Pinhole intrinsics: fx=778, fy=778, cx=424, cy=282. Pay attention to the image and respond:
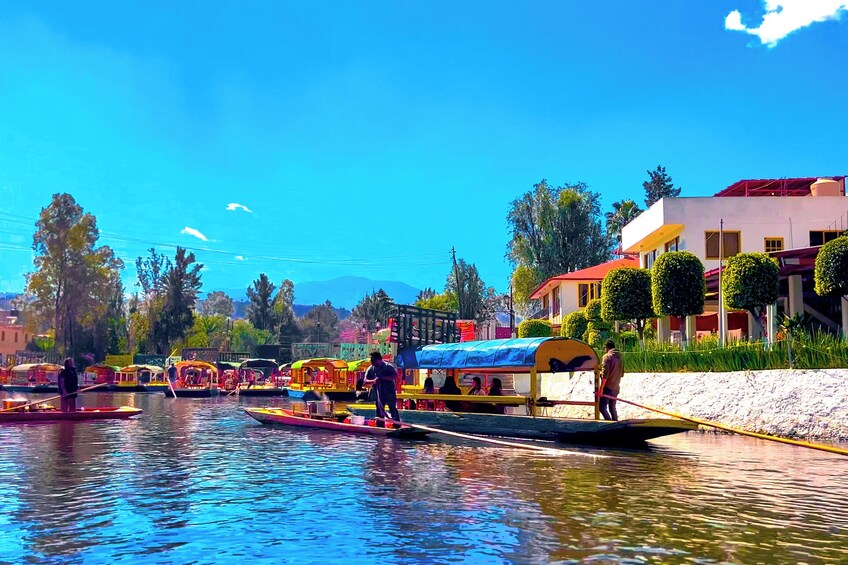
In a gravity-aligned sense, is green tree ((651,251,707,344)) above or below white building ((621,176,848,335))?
below

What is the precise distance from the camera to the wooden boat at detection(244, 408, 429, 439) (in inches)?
840

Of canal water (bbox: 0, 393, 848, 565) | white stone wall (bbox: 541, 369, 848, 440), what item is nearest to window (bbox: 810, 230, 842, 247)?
white stone wall (bbox: 541, 369, 848, 440)

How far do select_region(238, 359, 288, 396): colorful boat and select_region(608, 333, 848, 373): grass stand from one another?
35.2 m

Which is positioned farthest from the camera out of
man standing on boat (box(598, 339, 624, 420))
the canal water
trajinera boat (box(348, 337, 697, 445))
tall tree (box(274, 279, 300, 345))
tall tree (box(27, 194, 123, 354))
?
tall tree (box(274, 279, 300, 345))

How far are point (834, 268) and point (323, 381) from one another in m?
36.5

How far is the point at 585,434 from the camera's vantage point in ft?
65.7

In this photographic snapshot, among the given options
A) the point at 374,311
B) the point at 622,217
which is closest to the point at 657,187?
the point at 622,217

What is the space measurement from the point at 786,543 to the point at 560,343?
40.1 feet

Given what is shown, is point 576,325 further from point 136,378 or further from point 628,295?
point 136,378

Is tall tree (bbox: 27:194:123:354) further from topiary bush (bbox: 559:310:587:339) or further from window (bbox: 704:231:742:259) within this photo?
window (bbox: 704:231:742:259)

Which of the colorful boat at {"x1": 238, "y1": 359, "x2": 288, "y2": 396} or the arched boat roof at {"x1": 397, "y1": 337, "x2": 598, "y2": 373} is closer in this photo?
the arched boat roof at {"x1": 397, "y1": 337, "x2": 598, "y2": 373}

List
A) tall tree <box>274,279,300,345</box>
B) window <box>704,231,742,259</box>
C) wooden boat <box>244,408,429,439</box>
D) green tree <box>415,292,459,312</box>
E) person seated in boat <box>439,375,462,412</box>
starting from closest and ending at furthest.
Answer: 1. wooden boat <box>244,408,429,439</box>
2. person seated in boat <box>439,375,462,412</box>
3. window <box>704,231,742,259</box>
4. green tree <box>415,292,459,312</box>
5. tall tree <box>274,279,300,345</box>

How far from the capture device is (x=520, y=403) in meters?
21.8

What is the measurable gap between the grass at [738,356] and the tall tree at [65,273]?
223 ft
